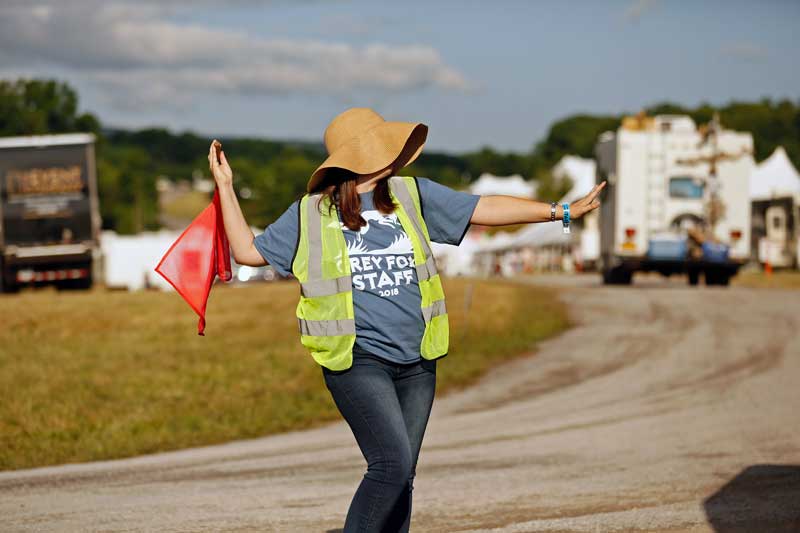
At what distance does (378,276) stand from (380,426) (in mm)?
584

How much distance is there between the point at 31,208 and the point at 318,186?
27.0 m

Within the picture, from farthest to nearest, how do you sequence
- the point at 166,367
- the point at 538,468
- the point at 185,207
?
1. the point at 185,207
2. the point at 166,367
3. the point at 538,468

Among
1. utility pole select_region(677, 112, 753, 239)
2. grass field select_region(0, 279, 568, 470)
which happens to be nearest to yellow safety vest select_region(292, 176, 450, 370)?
grass field select_region(0, 279, 568, 470)

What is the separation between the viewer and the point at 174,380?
14.5 meters

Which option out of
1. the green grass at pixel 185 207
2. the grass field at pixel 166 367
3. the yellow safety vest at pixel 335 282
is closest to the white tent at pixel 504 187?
the green grass at pixel 185 207

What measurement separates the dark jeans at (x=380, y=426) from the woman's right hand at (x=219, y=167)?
3.10ft

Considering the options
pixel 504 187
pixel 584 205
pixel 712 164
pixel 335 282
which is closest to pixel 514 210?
pixel 584 205

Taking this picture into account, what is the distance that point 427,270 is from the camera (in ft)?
16.4

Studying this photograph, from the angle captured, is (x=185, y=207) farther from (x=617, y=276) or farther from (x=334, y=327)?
(x=334, y=327)

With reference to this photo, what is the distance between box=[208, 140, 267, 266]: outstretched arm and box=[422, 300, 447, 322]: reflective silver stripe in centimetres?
70

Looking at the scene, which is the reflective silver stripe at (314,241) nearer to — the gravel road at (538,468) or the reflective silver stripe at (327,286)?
the reflective silver stripe at (327,286)

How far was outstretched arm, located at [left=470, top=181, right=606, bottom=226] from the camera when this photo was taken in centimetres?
526

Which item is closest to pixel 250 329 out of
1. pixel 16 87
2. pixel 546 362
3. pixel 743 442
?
pixel 546 362

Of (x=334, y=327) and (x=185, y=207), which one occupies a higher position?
(x=334, y=327)
